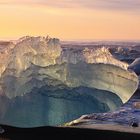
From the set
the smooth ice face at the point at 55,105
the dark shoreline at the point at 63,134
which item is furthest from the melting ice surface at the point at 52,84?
the dark shoreline at the point at 63,134

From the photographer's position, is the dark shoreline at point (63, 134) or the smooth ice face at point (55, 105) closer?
the dark shoreline at point (63, 134)

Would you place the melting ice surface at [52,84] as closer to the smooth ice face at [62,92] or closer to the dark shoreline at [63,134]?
the smooth ice face at [62,92]

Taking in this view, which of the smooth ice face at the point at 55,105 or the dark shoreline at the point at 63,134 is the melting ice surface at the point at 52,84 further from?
the dark shoreline at the point at 63,134

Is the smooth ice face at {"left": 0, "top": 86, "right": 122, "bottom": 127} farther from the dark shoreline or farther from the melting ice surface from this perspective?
the dark shoreline

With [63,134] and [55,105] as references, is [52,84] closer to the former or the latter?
[55,105]

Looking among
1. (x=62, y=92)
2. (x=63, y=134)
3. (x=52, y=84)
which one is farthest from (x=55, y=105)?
(x=63, y=134)

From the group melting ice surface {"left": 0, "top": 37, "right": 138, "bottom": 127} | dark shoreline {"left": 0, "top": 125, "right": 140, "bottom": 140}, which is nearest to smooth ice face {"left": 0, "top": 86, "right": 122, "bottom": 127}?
melting ice surface {"left": 0, "top": 37, "right": 138, "bottom": 127}

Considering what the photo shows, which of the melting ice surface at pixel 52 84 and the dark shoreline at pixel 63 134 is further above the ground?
the melting ice surface at pixel 52 84
